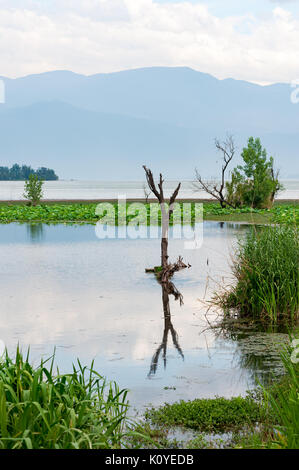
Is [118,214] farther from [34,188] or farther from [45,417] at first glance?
[45,417]

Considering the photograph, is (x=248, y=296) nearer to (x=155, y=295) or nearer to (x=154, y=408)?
(x=155, y=295)

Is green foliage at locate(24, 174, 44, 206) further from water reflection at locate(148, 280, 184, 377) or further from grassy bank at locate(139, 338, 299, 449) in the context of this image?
grassy bank at locate(139, 338, 299, 449)

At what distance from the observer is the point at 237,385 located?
6535 millimetres

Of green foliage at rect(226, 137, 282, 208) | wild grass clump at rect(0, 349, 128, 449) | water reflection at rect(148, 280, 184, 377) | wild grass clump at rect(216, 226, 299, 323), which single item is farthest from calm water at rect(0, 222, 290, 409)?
green foliage at rect(226, 137, 282, 208)

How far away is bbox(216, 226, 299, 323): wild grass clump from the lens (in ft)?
29.5

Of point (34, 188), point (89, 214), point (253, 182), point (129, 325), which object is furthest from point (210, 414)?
point (34, 188)

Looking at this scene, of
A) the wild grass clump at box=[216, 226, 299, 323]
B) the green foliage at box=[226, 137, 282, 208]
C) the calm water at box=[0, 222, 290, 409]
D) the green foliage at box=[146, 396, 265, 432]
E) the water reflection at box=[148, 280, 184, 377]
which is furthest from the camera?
the green foliage at box=[226, 137, 282, 208]

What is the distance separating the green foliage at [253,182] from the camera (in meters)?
34.1

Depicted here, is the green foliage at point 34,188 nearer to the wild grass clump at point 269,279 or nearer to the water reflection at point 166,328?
the water reflection at point 166,328

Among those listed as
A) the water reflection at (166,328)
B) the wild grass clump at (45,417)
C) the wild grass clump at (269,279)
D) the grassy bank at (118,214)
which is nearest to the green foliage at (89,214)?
the grassy bank at (118,214)

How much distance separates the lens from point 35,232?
79.6 feet

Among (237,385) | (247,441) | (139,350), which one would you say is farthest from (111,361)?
(247,441)

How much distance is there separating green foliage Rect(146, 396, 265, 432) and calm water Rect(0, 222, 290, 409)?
0.37 m

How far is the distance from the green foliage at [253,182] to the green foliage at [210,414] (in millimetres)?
27922
